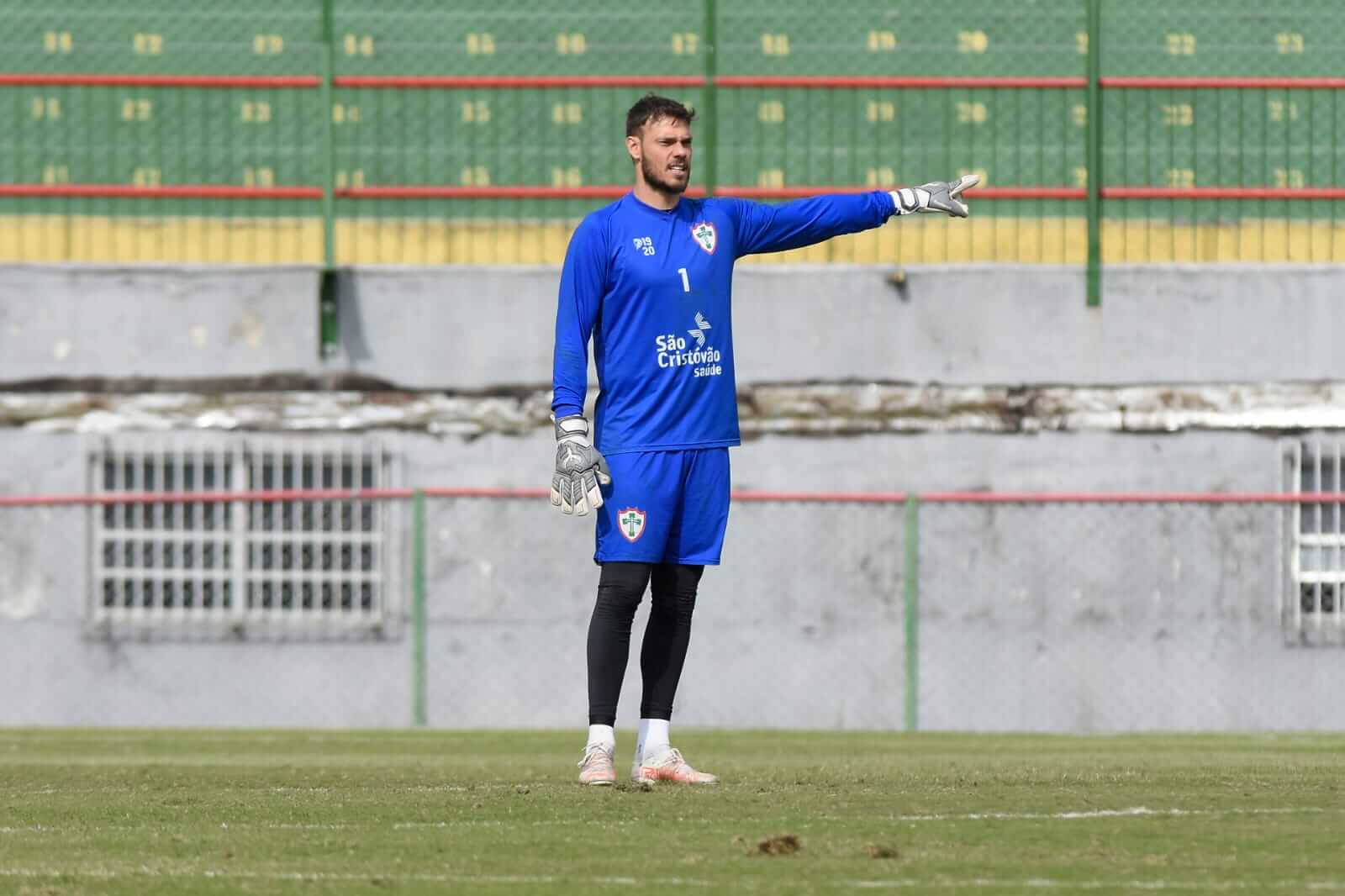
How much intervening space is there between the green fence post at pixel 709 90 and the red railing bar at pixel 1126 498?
111 inches

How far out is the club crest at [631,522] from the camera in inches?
294

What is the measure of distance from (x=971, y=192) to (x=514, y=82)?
334 cm

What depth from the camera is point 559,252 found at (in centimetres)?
1673

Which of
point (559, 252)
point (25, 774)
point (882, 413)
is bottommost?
point (25, 774)

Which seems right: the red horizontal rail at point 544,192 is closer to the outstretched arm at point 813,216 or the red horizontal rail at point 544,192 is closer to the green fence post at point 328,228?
the green fence post at point 328,228

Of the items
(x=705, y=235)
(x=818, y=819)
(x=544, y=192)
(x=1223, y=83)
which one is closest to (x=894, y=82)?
(x=1223, y=83)

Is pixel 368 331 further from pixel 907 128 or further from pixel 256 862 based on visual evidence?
pixel 256 862

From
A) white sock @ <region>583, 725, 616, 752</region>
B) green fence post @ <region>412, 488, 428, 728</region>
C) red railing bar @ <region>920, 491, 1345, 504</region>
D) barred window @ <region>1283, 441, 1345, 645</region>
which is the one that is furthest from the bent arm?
barred window @ <region>1283, 441, 1345, 645</region>

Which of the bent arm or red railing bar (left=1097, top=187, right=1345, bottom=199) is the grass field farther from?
red railing bar (left=1097, top=187, right=1345, bottom=199)

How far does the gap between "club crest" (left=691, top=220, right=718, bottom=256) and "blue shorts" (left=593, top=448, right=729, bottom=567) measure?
664mm

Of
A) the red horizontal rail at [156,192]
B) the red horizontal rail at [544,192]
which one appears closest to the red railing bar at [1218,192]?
the red horizontal rail at [544,192]

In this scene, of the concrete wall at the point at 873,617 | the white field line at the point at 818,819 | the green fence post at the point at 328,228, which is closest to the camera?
the white field line at the point at 818,819

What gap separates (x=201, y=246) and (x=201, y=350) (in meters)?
0.81

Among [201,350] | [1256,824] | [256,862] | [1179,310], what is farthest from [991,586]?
[256,862]
